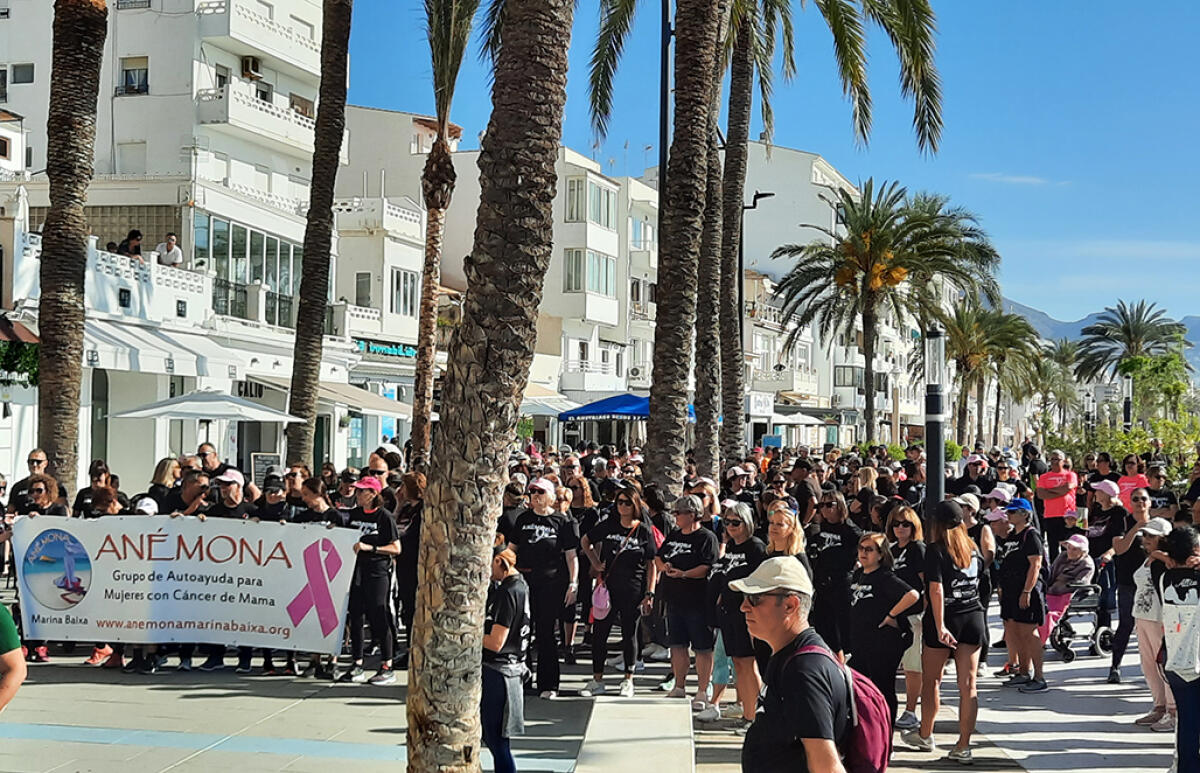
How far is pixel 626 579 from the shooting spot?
11.4m

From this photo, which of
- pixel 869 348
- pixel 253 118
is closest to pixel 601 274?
pixel 869 348

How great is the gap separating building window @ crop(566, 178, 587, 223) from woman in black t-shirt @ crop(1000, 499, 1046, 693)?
4089cm

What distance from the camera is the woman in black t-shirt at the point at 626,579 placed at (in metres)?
11.4

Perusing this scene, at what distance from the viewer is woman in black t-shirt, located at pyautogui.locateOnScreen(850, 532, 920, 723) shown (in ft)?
29.3

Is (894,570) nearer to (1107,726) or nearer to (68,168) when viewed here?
(1107,726)

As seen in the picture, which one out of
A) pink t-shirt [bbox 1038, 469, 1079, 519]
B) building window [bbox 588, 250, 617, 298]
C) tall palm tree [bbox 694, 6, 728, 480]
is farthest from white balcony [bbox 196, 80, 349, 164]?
pink t-shirt [bbox 1038, 469, 1079, 519]

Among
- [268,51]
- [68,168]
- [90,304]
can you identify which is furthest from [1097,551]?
[268,51]

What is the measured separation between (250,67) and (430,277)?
40.2ft

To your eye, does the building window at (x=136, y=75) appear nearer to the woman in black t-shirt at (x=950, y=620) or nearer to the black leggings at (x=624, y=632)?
the black leggings at (x=624, y=632)

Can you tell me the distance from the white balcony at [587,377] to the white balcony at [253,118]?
1778cm

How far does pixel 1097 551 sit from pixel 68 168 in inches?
543

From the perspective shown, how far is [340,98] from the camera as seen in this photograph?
18.9 m

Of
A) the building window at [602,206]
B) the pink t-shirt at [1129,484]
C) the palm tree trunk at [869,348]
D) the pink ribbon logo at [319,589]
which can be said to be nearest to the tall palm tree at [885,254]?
the palm tree trunk at [869,348]

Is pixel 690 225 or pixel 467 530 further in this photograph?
pixel 690 225
